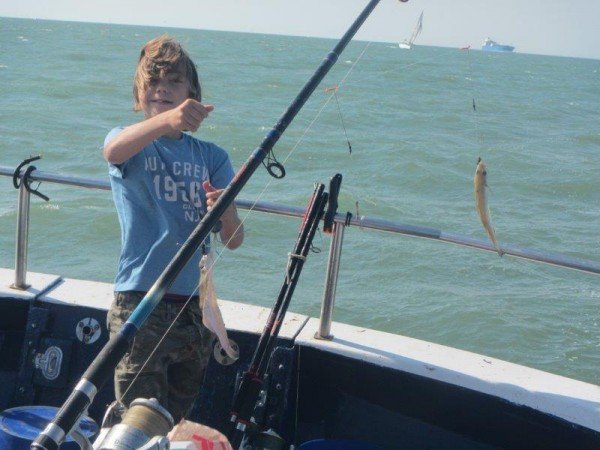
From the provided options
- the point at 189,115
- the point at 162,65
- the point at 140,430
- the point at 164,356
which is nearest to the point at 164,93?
the point at 162,65

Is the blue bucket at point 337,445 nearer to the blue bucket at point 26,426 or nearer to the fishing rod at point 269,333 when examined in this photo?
the fishing rod at point 269,333

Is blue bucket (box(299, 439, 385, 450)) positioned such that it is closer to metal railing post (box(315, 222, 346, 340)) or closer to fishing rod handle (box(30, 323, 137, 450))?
metal railing post (box(315, 222, 346, 340))

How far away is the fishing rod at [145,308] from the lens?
1.54 metres

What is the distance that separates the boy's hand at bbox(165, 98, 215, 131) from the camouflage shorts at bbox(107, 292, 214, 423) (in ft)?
2.06

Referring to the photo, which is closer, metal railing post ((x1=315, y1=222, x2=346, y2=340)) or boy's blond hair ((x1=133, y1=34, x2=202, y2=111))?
boy's blond hair ((x1=133, y1=34, x2=202, y2=111))

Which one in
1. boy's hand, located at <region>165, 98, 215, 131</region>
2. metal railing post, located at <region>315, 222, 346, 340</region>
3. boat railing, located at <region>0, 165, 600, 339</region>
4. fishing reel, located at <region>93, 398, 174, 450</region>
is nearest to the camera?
fishing reel, located at <region>93, 398, 174, 450</region>

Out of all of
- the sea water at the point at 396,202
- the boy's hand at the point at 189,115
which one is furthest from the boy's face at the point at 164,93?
the sea water at the point at 396,202

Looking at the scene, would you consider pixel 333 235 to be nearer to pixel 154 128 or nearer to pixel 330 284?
pixel 330 284

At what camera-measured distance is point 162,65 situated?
2.63 m

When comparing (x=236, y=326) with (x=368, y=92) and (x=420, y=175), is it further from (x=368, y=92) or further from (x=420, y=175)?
(x=368, y=92)

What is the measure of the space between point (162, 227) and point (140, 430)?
966mm

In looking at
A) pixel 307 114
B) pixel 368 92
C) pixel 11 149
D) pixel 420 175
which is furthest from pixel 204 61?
pixel 420 175

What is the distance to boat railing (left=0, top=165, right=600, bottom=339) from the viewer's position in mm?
2949

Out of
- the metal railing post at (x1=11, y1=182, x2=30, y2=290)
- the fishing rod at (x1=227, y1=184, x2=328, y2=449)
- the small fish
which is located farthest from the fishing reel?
the small fish
